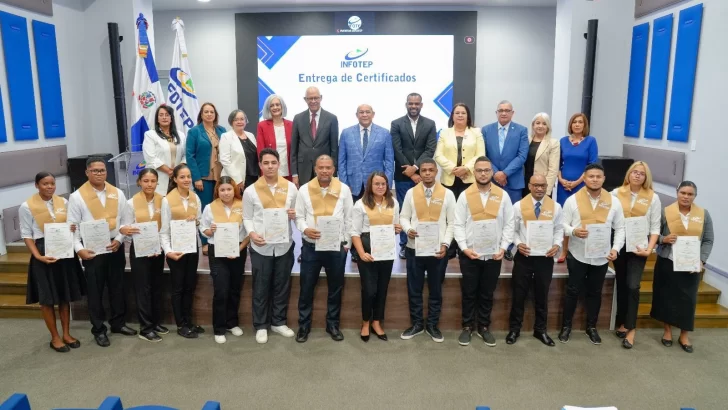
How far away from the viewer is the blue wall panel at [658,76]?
5.60 meters

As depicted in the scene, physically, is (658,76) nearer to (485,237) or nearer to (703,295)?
(703,295)

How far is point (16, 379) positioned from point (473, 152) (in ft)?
13.0

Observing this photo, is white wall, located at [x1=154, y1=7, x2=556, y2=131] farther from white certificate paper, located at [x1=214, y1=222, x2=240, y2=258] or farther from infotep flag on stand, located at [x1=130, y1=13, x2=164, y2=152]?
white certificate paper, located at [x1=214, y1=222, x2=240, y2=258]

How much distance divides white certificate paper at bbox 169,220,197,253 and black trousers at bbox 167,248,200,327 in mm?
112

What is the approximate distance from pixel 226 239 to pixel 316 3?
198 inches

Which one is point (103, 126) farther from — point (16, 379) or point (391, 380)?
point (391, 380)

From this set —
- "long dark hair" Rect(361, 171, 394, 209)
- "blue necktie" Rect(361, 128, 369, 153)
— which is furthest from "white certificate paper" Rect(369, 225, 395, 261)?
"blue necktie" Rect(361, 128, 369, 153)

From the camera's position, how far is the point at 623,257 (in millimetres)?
4102

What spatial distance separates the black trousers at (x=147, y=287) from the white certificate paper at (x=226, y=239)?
1.83 ft

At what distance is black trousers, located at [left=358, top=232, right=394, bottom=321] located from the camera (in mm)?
4023

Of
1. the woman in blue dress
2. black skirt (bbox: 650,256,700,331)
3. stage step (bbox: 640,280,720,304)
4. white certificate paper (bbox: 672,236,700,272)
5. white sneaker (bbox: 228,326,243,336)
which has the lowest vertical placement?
white sneaker (bbox: 228,326,243,336)

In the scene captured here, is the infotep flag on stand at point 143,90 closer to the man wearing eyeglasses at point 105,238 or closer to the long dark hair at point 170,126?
the long dark hair at point 170,126

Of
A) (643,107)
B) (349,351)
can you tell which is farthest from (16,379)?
(643,107)

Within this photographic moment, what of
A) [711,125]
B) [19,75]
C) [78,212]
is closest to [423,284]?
[78,212]
